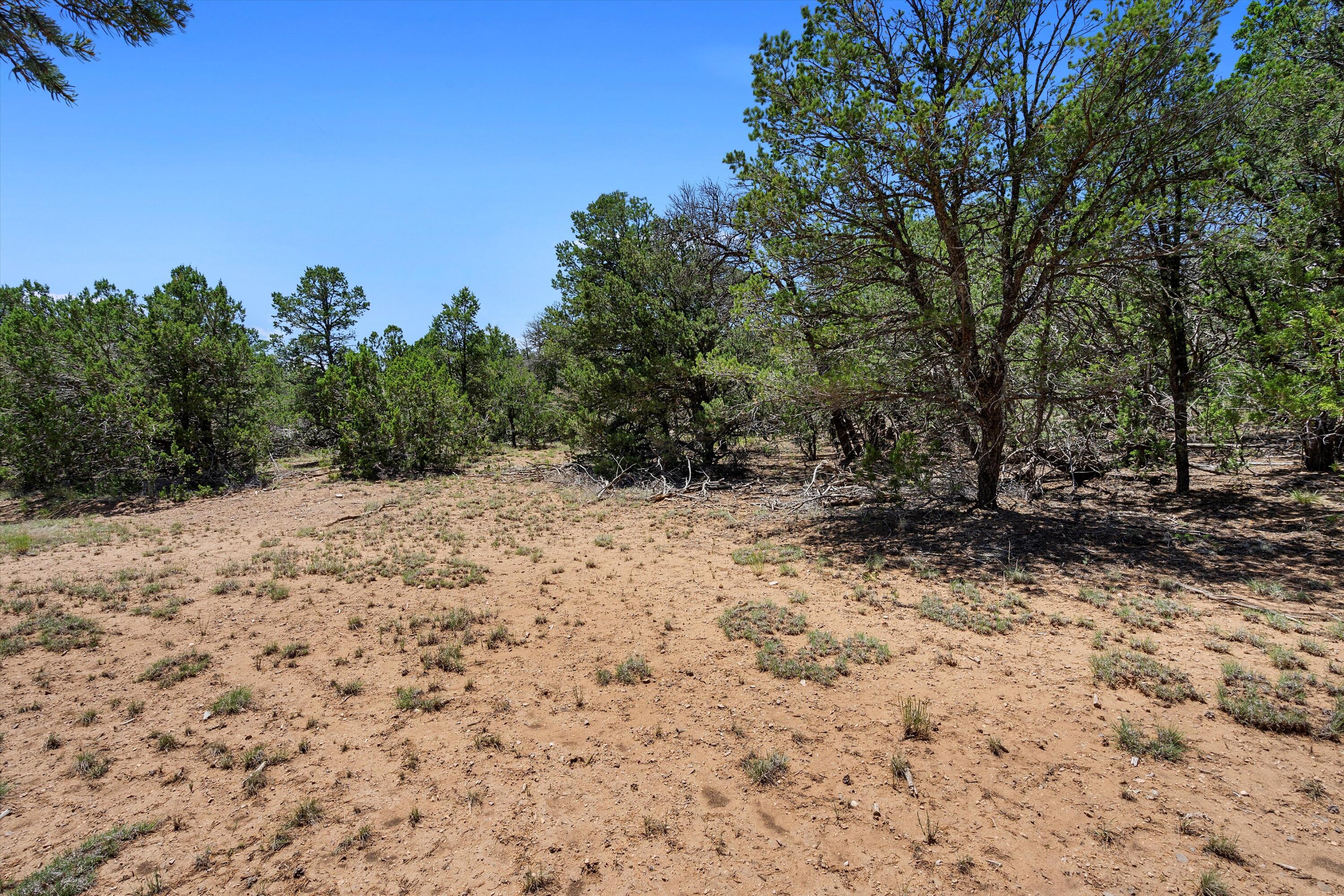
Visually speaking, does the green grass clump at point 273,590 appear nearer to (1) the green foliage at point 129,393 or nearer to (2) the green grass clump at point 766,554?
(2) the green grass clump at point 766,554

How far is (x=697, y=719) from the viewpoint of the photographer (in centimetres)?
415

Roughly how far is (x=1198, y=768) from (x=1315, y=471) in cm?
1057

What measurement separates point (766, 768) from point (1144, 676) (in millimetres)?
3145

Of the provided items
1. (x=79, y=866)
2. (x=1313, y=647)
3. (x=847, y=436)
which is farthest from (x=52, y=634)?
(x=847, y=436)

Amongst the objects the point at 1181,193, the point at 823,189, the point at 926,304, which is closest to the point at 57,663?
the point at 823,189

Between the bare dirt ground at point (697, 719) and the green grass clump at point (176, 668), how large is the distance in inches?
1.2

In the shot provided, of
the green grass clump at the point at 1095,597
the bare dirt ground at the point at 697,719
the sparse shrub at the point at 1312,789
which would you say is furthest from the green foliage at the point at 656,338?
the sparse shrub at the point at 1312,789

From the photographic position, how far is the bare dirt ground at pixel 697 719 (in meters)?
2.90

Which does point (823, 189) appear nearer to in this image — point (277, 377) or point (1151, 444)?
point (1151, 444)

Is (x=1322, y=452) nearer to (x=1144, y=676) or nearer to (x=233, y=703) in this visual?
(x=1144, y=676)

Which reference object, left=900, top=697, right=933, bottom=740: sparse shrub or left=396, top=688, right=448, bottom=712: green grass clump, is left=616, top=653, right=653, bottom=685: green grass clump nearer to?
left=396, top=688, right=448, bottom=712: green grass clump

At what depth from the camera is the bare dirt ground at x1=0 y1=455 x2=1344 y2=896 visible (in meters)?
2.90

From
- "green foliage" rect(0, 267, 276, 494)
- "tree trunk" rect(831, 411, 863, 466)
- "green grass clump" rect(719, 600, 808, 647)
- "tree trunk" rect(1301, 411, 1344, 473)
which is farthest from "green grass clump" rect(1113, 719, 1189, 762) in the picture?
"green foliage" rect(0, 267, 276, 494)

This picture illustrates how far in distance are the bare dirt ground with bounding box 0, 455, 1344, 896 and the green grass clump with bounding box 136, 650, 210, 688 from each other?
29 millimetres
